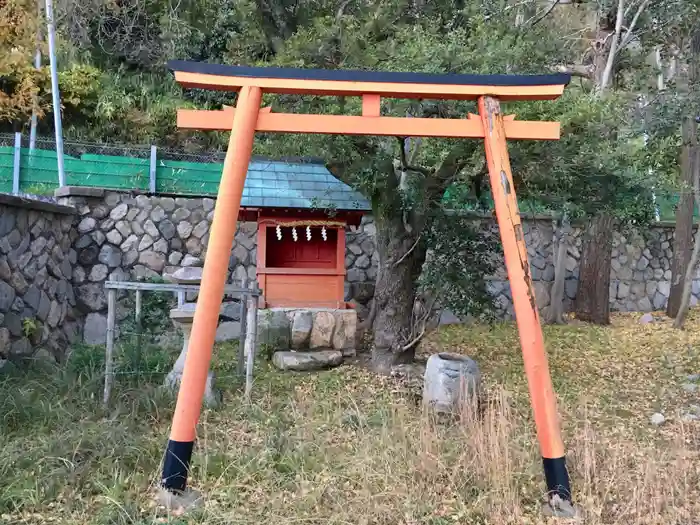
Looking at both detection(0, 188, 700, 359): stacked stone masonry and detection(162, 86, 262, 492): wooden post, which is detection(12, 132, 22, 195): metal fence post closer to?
detection(0, 188, 700, 359): stacked stone masonry

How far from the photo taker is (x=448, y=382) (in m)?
5.34

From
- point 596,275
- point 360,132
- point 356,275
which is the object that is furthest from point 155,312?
point 596,275

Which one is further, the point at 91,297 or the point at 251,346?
the point at 91,297

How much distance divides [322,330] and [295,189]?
181 centimetres

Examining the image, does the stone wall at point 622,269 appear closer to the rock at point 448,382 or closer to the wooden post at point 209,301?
the rock at point 448,382

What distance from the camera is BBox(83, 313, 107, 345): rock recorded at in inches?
323

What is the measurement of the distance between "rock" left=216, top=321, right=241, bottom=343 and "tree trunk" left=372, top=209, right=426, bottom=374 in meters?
2.54

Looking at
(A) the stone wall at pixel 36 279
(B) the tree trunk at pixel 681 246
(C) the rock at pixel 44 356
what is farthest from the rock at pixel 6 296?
(B) the tree trunk at pixel 681 246

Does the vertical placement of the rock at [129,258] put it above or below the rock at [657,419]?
above

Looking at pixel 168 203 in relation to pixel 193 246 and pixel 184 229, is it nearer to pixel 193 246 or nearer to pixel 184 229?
pixel 184 229

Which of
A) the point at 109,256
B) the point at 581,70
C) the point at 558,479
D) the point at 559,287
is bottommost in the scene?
the point at 558,479

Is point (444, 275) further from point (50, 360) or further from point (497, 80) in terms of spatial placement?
point (50, 360)

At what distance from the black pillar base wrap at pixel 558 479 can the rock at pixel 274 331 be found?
411 cm

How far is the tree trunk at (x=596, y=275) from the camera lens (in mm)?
10094
